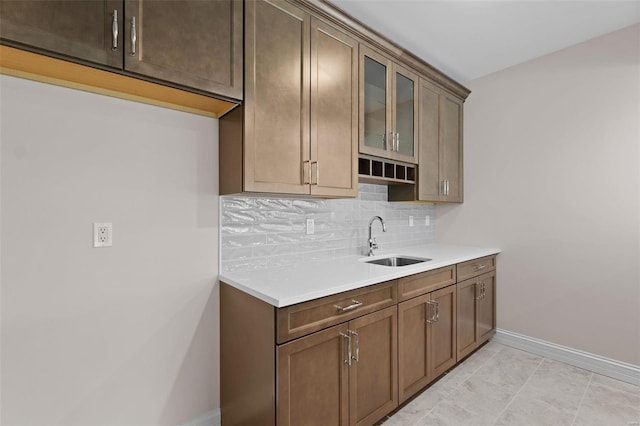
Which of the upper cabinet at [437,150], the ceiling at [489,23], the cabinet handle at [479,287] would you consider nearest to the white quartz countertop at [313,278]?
the cabinet handle at [479,287]

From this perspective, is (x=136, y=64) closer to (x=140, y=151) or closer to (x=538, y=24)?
(x=140, y=151)

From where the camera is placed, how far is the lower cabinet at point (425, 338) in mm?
1961

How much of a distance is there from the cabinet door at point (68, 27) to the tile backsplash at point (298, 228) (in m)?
0.89

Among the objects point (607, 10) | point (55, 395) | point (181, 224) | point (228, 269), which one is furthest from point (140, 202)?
point (607, 10)

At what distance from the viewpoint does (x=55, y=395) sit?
1.37 metres

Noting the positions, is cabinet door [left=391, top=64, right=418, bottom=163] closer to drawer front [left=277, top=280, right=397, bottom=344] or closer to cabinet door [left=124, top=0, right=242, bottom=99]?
drawer front [left=277, top=280, right=397, bottom=344]

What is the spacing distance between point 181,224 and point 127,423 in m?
1.02

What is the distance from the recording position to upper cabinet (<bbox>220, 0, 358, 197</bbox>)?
1595 millimetres

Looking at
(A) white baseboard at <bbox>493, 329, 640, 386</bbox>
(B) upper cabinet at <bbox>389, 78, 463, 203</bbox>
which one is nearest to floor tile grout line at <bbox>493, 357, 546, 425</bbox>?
(A) white baseboard at <bbox>493, 329, 640, 386</bbox>

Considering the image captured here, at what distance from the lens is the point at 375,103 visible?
7.39ft

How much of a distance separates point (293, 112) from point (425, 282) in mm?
1413

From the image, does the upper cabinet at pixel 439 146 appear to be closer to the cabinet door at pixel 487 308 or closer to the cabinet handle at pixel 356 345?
the cabinet door at pixel 487 308

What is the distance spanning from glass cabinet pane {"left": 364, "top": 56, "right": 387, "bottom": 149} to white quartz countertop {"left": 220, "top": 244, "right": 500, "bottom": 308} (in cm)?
88

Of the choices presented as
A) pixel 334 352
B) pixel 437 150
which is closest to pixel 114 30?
pixel 334 352
